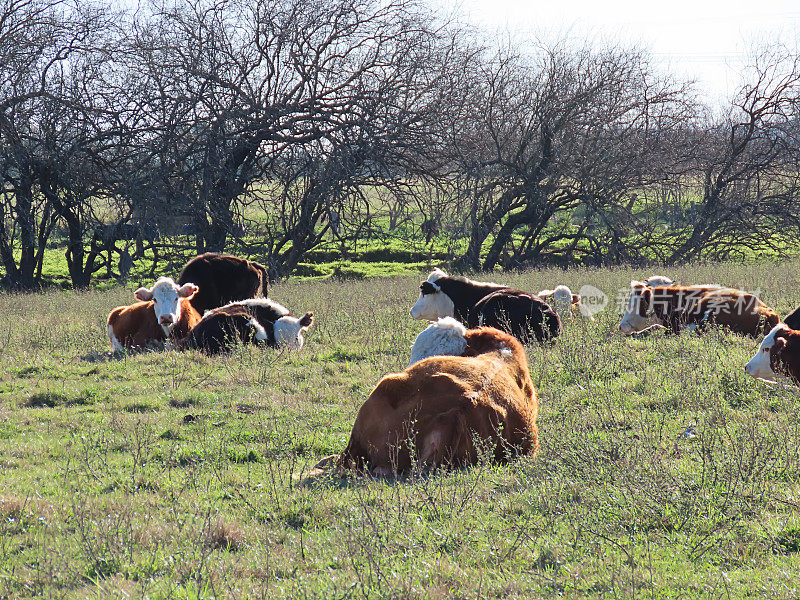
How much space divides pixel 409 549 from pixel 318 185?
19122mm

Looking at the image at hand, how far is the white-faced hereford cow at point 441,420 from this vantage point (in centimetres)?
530

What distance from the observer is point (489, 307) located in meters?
10.7

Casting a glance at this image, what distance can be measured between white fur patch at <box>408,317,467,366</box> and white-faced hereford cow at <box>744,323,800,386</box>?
3004 millimetres

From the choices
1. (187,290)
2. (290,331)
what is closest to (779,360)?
(290,331)

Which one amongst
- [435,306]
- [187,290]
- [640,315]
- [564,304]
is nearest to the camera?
[640,315]

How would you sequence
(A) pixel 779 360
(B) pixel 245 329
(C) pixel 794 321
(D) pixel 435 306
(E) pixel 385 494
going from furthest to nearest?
(D) pixel 435 306, (B) pixel 245 329, (C) pixel 794 321, (A) pixel 779 360, (E) pixel 385 494

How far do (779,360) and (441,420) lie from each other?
3.92m

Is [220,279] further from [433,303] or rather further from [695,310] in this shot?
[695,310]

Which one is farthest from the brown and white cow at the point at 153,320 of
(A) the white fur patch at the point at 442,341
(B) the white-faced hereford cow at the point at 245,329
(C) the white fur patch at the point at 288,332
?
(A) the white fur patch at the point at 442,341

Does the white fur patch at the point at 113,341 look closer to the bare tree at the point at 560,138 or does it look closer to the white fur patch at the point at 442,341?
the white fur patch at the point at 442,341

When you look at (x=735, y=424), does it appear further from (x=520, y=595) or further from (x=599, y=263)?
(x=599, y=263)

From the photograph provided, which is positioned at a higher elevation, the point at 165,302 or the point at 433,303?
the point at 433,303

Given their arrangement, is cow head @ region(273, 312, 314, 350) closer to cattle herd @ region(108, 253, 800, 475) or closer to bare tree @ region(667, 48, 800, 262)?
cattle herd @ region(108, 253, 800, 475)

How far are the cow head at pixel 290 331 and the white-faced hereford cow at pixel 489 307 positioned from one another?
1677 millimetres
